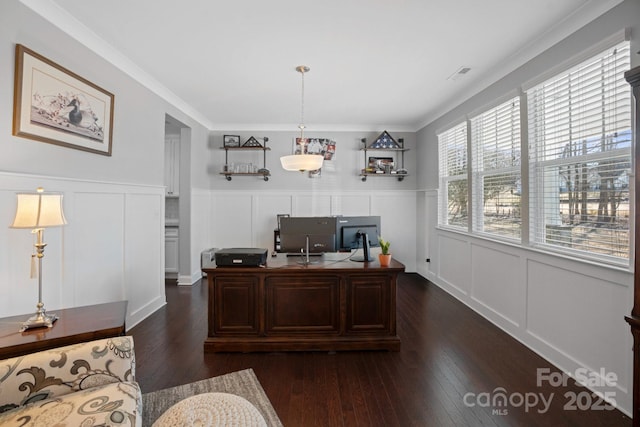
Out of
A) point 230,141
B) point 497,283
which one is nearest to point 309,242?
point 497,283

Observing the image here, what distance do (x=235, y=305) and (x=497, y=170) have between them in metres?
3.09

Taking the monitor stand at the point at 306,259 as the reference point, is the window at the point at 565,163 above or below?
above

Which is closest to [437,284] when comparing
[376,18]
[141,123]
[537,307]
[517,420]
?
[537,307]

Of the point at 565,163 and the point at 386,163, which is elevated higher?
the point at 386,163

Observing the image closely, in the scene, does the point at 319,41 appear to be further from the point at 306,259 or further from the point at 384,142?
the point at 384,142

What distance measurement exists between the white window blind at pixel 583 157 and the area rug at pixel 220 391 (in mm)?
2572

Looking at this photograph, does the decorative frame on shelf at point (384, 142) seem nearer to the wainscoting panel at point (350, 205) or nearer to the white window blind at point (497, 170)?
the wainscoting panel at point (350, 205)

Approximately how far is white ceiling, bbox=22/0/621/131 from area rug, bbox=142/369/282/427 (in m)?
2.75


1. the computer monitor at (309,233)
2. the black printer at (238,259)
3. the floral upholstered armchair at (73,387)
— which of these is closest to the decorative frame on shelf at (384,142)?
the computer monitor at (309,233)

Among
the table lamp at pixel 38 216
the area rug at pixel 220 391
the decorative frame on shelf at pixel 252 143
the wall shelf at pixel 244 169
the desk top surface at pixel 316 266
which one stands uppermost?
the decorative frame on shelf at pixel 252 143

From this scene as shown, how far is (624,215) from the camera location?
197 cm

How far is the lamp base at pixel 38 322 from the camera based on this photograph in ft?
5.37

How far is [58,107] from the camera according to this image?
2.23 m

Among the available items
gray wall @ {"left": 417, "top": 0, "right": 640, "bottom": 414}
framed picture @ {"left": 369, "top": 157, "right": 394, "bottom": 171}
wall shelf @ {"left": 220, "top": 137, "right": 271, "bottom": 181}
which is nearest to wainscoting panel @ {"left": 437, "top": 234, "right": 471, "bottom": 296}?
gray wall @ {"left": 417, "top": 0, "right": 640, "bottom": 414}
